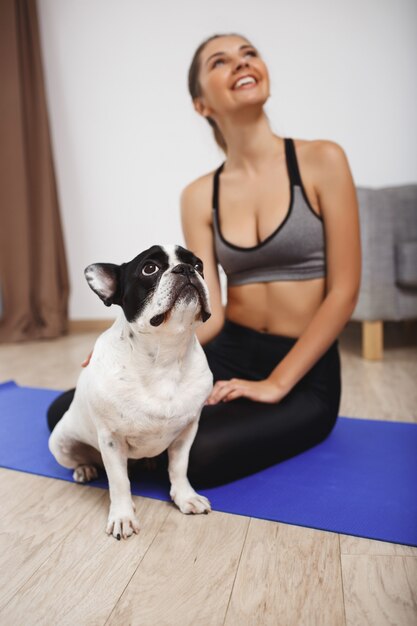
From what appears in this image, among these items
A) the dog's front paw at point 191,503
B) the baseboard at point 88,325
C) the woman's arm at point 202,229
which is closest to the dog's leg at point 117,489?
the dog's front paw at point 191,503

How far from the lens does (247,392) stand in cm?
134

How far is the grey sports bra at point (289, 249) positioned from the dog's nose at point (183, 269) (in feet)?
1.72

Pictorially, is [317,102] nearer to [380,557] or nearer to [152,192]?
[152,192]

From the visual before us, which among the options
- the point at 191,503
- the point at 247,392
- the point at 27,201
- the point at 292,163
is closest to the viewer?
the point at 191,503

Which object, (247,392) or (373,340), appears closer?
(247,392)

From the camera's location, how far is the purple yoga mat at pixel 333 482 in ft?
3.47

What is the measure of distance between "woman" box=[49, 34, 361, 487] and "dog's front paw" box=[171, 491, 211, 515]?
5.9 inches

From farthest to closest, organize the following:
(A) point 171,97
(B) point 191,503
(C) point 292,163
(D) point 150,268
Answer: (A) point 171,97 → (C) point 292,163 → (B) point 191,503 → (D) point 150,268

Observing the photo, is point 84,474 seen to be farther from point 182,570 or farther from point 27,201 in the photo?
point 27,201

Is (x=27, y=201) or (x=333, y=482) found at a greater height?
(x=27, y=201)

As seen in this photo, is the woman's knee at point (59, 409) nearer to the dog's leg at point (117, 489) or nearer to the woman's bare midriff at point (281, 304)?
the dog's leg at point (117, 489)

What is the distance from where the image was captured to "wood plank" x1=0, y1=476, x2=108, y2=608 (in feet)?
3.12

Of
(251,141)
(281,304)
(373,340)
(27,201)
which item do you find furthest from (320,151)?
(27,201)

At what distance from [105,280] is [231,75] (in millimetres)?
768
